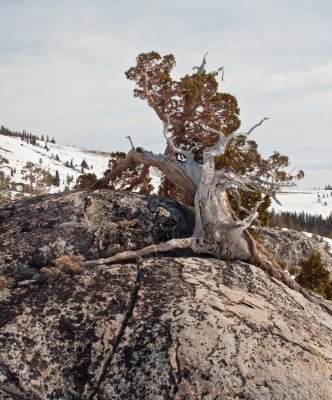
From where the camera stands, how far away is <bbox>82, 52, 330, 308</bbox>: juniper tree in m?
10.7

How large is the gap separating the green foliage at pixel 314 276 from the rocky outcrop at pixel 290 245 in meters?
1.42

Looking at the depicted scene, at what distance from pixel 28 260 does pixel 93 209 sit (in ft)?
7.97

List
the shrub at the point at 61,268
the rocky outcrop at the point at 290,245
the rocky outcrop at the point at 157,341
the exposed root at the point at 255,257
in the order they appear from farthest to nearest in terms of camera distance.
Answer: the rocky outcrop at the point at 290,245 → the exposed root at the point at 255,257 → the shrub at the point at 61,268 → the rocky outcrop at the point at 157,341

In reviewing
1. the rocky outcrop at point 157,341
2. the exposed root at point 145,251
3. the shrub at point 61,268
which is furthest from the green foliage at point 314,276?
the shrub at point 61,268

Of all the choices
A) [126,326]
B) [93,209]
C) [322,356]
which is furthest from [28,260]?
[322,356]

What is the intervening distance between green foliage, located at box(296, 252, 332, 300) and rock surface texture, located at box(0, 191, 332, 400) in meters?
7.53

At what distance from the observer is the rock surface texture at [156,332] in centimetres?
665

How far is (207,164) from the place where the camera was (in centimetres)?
1217

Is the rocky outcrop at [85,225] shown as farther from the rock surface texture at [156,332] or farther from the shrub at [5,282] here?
the shrub at [5,282]

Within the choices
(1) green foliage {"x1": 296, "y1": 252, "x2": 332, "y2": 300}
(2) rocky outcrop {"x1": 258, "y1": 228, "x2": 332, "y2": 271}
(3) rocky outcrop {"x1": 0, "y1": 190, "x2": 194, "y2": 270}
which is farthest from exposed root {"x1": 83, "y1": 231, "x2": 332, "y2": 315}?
(2) rocky outcrop {"x1": 258, "y1": 228, "x2": 332, "y2": 271}

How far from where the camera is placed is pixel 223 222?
1090 centimetres

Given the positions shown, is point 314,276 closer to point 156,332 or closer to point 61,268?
point 156,332

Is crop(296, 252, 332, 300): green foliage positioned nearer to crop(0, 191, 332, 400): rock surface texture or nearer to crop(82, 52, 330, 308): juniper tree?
crop(82, 52, 330, 308): juniper tree

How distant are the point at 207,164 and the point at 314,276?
841 centimetres
